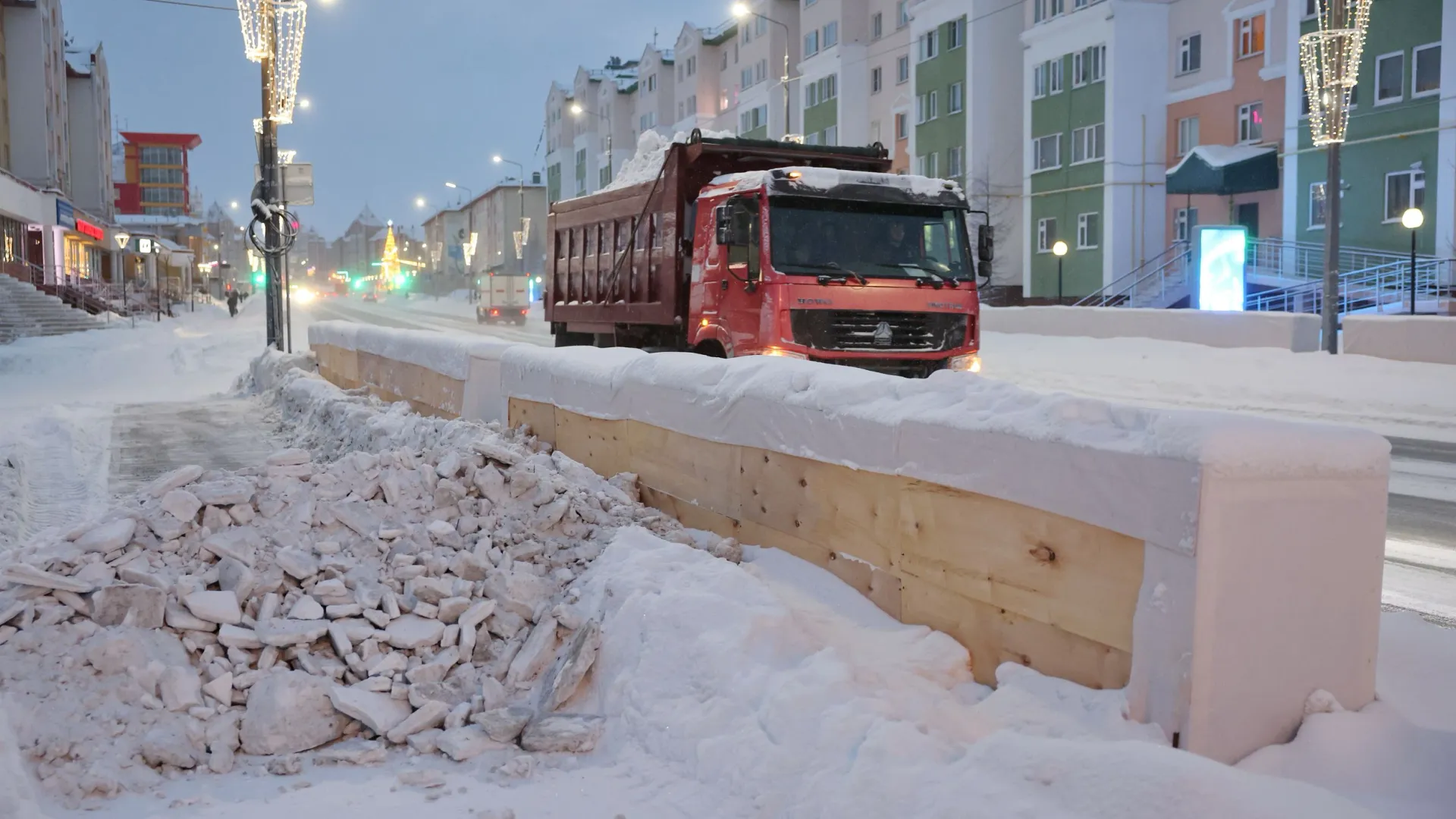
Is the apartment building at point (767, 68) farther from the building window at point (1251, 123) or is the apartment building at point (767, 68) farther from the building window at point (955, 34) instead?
the building window at point (1251, 123)

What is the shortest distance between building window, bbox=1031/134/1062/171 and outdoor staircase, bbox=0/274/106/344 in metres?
33.5

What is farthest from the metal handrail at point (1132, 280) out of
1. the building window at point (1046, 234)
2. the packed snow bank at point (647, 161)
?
the packed snow bank at point (647, 161)

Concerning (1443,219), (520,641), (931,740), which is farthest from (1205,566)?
(1443,219)

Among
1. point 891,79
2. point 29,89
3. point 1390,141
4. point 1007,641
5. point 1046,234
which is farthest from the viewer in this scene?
point 29,89

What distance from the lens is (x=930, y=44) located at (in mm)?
50688

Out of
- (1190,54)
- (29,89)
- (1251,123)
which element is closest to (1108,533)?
(1251,123)

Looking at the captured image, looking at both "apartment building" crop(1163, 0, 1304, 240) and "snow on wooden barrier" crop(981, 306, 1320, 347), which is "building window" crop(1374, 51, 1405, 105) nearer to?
"apartment building" crop(1163, 0, 1304, 240)

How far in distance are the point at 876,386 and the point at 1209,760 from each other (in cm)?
264

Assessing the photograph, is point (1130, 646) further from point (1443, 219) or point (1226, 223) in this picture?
point (1226, 223)

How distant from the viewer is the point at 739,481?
6.81 m

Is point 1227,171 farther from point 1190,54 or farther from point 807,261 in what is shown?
point 807,261

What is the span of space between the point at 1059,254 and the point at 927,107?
15985 millimetres

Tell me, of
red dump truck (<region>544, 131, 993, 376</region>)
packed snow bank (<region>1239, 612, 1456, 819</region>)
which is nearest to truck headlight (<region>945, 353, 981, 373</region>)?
red dump truck (<region>544, 131, 993, 376</region>)

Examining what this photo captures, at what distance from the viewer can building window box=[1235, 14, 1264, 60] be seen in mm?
36250
